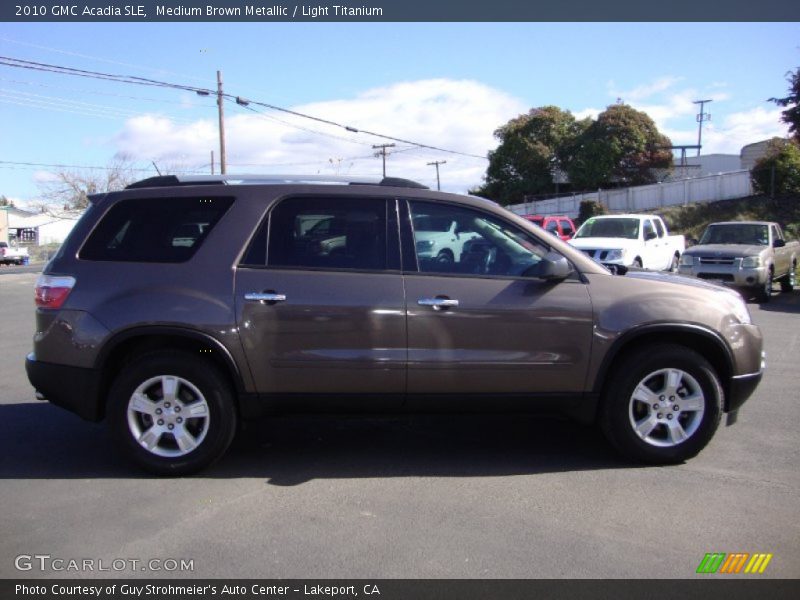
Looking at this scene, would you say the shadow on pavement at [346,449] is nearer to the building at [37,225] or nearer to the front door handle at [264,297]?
the front door handle at [264,297]

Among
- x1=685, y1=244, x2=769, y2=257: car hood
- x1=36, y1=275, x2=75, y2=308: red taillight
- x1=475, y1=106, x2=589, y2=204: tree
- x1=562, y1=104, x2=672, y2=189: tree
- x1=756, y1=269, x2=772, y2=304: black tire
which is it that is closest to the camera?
x1=36, y1=275, x2=75, y2=308: red taillight

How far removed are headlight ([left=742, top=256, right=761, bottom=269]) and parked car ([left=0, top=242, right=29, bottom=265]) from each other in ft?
141

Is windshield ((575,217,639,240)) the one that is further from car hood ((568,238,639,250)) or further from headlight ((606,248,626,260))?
headlight ((606,248,626,260))

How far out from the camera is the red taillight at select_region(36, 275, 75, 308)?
4789 millimetres

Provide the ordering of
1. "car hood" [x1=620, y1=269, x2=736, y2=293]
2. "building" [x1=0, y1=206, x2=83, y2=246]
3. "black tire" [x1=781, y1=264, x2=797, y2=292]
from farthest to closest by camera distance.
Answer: "building" [x1=0, y1=206, x2=83, y2=246] → "black tire" [x1=781, y1=264, x2=797, y2=292] → "car hood" [x1=620, y1=269, x2=736, y2=293]

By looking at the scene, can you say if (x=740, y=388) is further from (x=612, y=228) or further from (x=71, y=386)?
(x=612, y=228)

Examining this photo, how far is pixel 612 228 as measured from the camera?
56.7 feet

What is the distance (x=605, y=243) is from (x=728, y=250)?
103 inches

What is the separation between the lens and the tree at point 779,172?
31.2m

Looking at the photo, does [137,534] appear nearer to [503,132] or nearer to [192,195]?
[192,195]

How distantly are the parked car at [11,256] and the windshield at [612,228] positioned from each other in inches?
1532

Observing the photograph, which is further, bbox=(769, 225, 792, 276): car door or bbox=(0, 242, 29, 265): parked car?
bbox=(0, 242, 29, 265): parked car

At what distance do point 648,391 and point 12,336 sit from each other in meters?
9.76

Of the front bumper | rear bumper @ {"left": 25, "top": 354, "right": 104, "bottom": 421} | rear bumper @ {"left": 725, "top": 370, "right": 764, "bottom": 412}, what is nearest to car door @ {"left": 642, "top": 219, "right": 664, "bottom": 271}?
the front bumper
